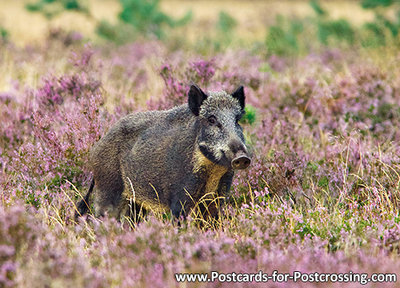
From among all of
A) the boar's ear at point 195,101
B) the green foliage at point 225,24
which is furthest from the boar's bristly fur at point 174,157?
the green foliage at point 225,24

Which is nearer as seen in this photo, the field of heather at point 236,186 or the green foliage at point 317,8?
the field of heather at point 236,186

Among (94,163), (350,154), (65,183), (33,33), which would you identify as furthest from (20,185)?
(33,33)

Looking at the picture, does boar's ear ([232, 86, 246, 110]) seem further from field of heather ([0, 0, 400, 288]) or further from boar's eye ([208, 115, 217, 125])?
field of heather ([0, 0, 400, 288])

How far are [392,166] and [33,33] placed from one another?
18.1 m

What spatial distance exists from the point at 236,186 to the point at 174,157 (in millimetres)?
1064

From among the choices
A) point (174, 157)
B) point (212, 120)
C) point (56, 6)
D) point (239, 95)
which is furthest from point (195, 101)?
point (56, 6)

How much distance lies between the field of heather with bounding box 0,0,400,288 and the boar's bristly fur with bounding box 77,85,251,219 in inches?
9.0

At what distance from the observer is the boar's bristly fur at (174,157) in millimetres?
4348

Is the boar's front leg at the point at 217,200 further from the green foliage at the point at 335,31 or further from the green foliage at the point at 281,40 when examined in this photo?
the green foliage at the point at 335,31

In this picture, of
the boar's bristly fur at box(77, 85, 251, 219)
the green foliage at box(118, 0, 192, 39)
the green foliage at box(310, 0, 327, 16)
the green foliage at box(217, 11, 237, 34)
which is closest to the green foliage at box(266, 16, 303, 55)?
the green foliage at box(310, 0, 327, 16)

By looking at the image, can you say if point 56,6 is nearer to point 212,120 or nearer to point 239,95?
point 239,95

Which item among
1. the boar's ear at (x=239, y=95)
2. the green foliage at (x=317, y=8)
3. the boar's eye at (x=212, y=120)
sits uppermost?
the green foliage at (x=317, y=8)

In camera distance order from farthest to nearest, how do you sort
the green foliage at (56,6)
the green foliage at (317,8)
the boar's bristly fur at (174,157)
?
1. the green foliage at (56,6)
2. the green foliage at (317,8)
3. the boar's bristly fur at (174,157)

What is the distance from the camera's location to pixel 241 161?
13.2ft
